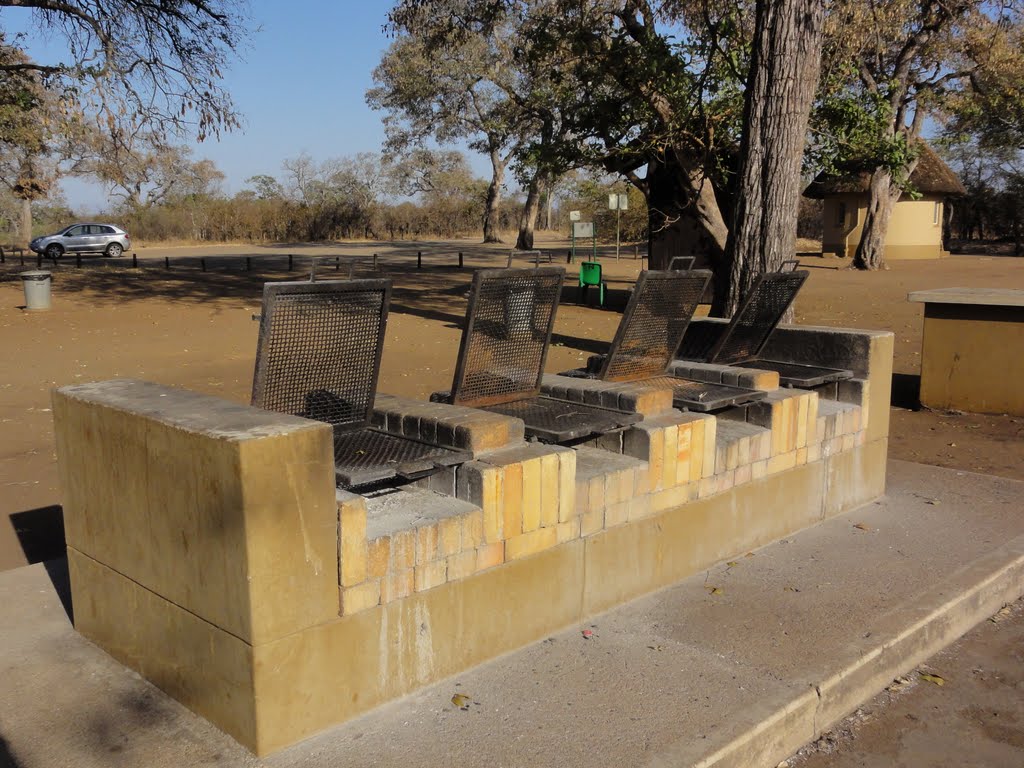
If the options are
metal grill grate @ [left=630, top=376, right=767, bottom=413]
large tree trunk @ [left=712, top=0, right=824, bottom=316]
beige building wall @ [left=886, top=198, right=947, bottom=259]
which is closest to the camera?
metal grill grate @ [left=630, top=376, right=767, bottom=413]

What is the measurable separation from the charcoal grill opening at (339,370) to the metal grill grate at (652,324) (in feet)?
4.93

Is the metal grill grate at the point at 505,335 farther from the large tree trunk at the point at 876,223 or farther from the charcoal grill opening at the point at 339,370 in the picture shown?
the large tree trunk at the point at 876,223

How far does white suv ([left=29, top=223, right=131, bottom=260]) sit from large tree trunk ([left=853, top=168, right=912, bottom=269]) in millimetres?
27597

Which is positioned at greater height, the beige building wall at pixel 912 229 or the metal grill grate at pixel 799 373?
the beige building wall at pixel 912 229

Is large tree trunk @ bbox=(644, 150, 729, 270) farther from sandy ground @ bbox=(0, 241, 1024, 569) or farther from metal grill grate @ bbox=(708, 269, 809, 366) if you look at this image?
metal grill grate @ bbox=(708, 269, 809, 366)

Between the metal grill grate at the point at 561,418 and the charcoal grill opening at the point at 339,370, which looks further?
the metal grill grate at the point at 561,418

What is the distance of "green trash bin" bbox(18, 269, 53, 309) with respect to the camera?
1833 centimetres

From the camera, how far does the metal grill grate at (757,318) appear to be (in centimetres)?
604

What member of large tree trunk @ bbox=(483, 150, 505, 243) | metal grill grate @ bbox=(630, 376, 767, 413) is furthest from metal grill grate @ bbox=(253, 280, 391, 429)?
large tree trunk @ bbox=(483, 150, 505, 243)

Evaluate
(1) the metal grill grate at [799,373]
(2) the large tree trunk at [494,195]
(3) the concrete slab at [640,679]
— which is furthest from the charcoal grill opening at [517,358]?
(2) the large tree trunk at [494,195]

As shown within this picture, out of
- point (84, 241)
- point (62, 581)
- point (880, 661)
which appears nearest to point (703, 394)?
point (880, 661)

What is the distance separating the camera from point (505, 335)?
456 cm

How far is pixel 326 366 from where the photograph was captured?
3.98 meters

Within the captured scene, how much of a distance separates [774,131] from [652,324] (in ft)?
17.7
